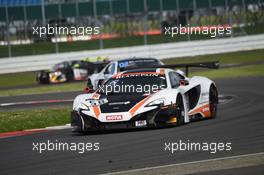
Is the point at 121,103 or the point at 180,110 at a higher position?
the point at 121,103

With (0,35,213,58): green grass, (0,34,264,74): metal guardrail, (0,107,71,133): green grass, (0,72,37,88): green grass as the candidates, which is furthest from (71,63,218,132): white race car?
(0,35,213,58): green grass

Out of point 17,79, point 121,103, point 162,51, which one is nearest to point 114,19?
point 162,51

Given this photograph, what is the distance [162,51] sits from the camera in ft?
130

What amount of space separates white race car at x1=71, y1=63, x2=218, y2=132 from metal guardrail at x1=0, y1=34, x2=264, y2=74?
2366cm

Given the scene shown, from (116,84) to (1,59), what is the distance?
2414 cm

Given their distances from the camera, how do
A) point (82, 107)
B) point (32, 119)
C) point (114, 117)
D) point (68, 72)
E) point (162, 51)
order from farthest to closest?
point (162, 51), point (68, 72), point (32, 119), point (82, 107), point (114, 117)

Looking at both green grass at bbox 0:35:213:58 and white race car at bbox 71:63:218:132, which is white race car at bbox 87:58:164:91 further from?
green grass at bbox 0:35:213:58

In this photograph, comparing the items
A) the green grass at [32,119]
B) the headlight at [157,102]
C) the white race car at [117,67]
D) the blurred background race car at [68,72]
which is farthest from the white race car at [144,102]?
the blurred background race car at [68,72]

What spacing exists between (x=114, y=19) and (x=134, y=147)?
30954 millimetres

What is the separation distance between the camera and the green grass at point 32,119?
15820 mm

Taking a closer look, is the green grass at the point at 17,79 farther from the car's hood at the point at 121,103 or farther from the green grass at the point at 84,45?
the car's hood at the point at 121,103

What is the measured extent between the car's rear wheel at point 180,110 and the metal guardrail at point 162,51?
81.2ft

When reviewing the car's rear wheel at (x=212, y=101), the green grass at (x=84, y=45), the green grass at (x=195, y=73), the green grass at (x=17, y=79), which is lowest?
the green grass at (x=17, y=79)

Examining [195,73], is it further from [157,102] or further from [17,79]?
[157,102]
